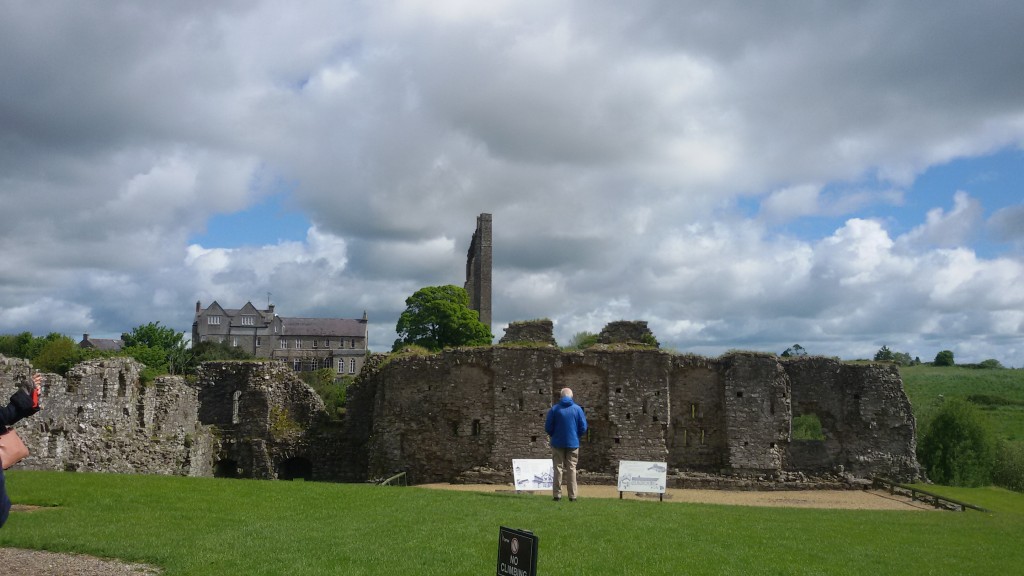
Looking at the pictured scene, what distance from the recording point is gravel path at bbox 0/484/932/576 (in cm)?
948

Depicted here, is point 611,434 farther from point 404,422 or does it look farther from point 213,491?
point 213,491

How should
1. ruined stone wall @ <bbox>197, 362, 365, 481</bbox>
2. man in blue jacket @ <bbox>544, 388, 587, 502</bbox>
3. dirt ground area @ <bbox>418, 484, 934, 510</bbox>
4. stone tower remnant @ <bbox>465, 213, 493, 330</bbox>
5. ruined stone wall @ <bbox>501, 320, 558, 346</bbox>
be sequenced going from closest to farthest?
1. man in blue jacket @ <bbox>544, 388, 587, 502</bbox>
2. dirt ground area @ <bbox>418, 484, 934, 510</bbox>
3. ruined stone wall @ <bbox>197, 362, 365, 481</bbox>
4. ruined stone wall @ <bbox>501, 320, 558, 346</bbox>
5. stone tower remnant @ <bbox>465, 213, 493, 330</bbox>

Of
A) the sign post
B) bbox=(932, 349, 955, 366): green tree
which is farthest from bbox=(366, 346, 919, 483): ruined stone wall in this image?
bbox=(932, 349, 955, 366): green tree

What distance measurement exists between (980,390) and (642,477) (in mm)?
76144

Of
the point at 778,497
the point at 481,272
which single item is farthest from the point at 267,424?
the point at 481,272

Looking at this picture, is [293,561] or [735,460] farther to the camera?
[735,460]

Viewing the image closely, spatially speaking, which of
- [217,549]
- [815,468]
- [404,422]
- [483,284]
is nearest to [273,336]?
[483,284]

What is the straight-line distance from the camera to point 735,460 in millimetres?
27469

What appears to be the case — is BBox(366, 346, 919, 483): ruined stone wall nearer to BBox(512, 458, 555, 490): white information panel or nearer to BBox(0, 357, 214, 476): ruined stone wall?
BBox(512, 458, 555, 490): white information panel

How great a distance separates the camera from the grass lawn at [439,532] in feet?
33.0

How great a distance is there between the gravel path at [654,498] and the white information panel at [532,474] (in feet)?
1.24

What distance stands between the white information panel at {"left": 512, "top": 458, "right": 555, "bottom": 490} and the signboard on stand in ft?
5.88

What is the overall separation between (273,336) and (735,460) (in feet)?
273

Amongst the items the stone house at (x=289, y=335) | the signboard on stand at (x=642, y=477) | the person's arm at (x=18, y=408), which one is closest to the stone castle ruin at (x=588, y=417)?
the signboard on stand at (x=642, y=477)
